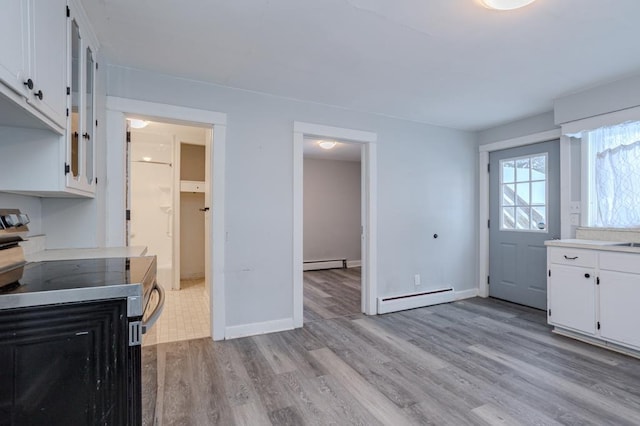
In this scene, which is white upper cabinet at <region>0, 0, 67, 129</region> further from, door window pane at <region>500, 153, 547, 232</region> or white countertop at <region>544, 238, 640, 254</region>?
door window pane at <region>500, 153, 547, 232</region>

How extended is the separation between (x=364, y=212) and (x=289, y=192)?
0.98 meters

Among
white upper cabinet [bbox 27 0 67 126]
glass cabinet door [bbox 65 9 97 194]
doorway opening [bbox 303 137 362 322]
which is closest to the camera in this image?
white upper cabinet [bbox 27 0 67 126]

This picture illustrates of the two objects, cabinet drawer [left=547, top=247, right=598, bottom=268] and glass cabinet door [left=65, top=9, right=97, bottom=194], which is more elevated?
glass cabinet door [left=65, top=9, right=97, bottom=194]

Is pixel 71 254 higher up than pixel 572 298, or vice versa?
pixel 71 254

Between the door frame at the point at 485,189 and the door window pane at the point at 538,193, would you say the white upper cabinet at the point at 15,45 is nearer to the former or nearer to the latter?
the door frame at the point at 485,189

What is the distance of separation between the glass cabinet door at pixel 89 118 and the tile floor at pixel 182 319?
1.60 metres

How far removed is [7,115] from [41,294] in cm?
81

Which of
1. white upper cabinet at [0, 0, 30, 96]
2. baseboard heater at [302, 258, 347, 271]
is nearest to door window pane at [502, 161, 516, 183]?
baseboard heater at [302, 258, 347, 271]

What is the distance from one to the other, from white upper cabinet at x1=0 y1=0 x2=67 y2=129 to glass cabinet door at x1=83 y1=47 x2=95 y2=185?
39cm

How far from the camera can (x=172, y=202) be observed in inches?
178

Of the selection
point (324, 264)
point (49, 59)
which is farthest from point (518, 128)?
point (49, 59)

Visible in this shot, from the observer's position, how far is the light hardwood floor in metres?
1.74

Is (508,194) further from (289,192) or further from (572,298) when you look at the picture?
(289,192)

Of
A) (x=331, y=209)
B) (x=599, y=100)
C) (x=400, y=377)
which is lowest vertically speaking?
(x=400, y=377)
